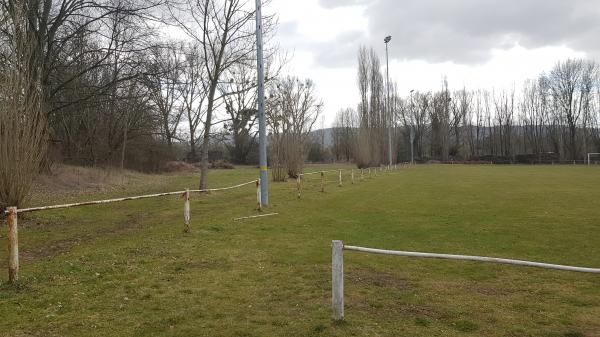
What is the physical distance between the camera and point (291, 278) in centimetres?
718

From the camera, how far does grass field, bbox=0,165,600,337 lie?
16.9 feet

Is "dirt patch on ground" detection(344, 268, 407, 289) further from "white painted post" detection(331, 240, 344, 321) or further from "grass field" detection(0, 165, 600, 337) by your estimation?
"white painted post" detection(331, 240, 344, 321)

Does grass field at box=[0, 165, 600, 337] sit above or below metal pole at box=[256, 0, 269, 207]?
below

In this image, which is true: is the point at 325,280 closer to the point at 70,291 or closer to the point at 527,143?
the point at 70,291

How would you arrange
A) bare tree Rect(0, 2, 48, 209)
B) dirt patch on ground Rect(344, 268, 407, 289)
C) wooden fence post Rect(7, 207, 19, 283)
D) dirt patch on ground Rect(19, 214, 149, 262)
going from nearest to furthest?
wooden fence post Rect(7, 207, 19, 283) → dirt patch on ground Rect(344, 268, 407, 289) → dirt patch on ground Rect(19, 214, 149, 262) → bare tree Rect(0, 2, 48, 209)

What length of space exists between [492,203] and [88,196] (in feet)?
52.4

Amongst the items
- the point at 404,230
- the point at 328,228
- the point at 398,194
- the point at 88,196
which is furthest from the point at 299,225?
the point at 88,196

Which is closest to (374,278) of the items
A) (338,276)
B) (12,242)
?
(338,276)

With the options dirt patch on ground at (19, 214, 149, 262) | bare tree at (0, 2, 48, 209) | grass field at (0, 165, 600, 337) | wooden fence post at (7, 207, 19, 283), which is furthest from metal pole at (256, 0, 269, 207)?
wooden fence post at (7, 207, 19, 283)

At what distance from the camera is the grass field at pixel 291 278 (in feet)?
16.9

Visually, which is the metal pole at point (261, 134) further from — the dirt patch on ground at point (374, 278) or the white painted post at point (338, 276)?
the white painted post at point (338, 276)

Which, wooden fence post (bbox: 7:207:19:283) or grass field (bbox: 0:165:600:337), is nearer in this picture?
grass field (bbox: 0:165:600:337)

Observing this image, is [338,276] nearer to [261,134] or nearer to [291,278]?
[291,278]

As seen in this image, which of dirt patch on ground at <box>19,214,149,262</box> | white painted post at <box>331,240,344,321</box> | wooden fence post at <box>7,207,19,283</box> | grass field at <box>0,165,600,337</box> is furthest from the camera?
dirt patch on ground at <box>19,214,149,262</box>
